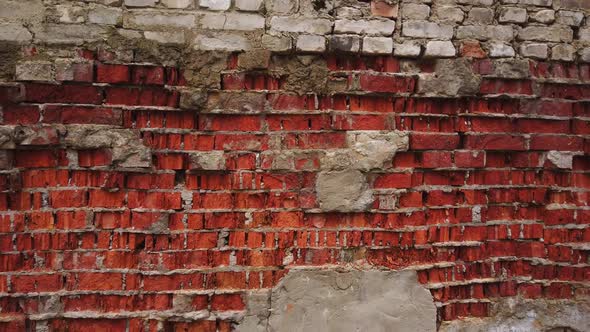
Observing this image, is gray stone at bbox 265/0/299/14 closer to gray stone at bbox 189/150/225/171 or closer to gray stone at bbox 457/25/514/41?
gray stone at bbox 189/150/225/171

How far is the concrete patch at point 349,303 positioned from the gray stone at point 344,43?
3.57ft

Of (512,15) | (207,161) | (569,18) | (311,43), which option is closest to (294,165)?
(207,161)

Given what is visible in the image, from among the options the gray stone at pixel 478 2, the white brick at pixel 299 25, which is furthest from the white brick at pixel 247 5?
the gray stone at pixel 478 2

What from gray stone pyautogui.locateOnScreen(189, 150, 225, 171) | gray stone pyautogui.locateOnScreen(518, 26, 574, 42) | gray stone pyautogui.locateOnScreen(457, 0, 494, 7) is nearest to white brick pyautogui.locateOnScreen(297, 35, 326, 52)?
gray stone pyautogui.locateOnScreen(189, 150, 225, 171)

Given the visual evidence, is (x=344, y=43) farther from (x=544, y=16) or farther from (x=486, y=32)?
(x=544, y=16)

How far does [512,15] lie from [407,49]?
0.61 m

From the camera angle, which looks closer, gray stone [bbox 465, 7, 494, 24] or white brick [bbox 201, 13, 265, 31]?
white brick [bbox 201, 13, 265, 31]

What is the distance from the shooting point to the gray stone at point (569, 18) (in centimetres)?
237

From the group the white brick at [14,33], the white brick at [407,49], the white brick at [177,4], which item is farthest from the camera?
the white brick at [407,49]

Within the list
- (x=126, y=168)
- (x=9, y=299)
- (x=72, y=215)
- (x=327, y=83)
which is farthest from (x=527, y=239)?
(x=9, y=299)

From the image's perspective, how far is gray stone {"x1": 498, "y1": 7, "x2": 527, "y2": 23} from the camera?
7.61 ft

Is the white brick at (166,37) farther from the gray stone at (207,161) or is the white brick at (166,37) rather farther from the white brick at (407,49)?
the white brick at (407,49)

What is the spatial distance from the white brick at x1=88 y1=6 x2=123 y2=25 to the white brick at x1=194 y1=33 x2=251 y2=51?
1.23ft

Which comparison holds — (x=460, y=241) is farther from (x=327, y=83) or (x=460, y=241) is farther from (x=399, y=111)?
(x=327, y=83)
